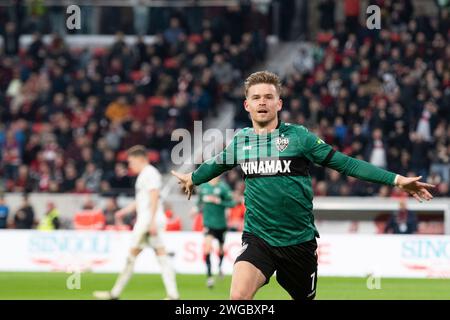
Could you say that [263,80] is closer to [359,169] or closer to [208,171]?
[208,171]

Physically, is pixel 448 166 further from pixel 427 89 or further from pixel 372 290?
pixel 372 290

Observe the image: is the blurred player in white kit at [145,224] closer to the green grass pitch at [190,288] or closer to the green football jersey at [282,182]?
the green grass pitch at [190,288]

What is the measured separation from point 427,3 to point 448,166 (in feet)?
23.8

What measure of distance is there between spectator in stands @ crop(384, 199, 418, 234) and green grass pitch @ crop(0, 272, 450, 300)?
6.50 feet

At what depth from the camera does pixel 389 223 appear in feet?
68.9

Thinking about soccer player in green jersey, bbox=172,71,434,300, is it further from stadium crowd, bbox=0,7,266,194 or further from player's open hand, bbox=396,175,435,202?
stadium crowd, bbox=0,7,266,194

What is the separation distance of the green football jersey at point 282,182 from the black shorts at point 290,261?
0.17ft

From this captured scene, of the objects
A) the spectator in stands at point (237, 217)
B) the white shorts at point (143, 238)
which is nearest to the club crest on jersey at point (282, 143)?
the white shorts at point (143, 238)

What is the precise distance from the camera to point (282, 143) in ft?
25.7

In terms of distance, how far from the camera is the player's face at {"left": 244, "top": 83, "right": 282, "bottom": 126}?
7.69 metres

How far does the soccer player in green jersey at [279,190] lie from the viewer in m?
7.71

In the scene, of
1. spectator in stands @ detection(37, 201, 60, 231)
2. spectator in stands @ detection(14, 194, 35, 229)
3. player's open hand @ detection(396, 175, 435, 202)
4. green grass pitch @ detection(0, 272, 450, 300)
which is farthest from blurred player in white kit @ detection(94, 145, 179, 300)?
spectator in stands @ detection(14, 194, 35, 229)

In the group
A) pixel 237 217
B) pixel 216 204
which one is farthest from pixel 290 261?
pixel 237 217
